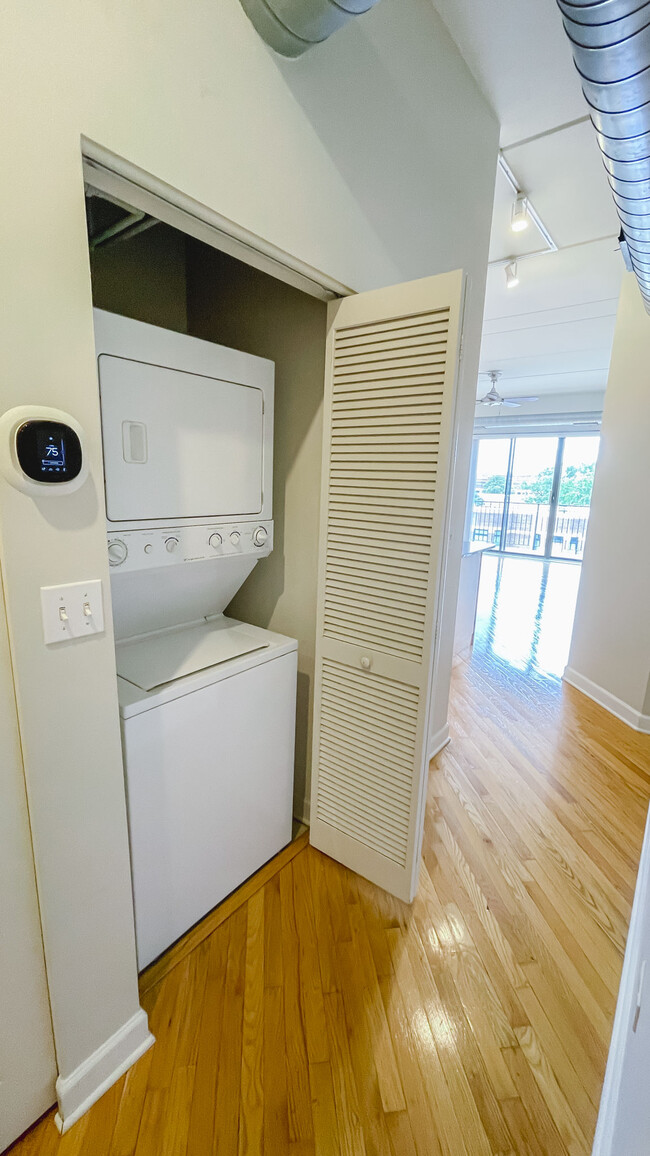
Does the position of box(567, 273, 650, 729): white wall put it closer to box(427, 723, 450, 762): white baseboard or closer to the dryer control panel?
box(427, 723, 450, 762): white baseboard

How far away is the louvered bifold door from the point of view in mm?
1286

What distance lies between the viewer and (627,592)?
115 inches

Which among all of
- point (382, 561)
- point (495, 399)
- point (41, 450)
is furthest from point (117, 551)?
point (495, 399)

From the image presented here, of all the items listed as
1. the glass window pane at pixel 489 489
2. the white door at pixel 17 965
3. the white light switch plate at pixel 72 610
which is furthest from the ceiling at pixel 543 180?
the glass window pane at pixel 489 489

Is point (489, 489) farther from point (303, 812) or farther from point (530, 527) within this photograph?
point (303, 812)

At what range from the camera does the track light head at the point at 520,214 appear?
228cm

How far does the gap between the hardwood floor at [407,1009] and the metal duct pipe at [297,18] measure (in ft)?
7.87

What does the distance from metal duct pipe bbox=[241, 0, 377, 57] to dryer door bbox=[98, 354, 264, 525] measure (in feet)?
2.36

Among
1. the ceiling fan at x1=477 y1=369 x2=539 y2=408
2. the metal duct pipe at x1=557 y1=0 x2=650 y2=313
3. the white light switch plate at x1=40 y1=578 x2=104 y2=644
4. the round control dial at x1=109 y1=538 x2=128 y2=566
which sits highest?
the ceiling fan at x1=477 y1=369 x2=539 y2=408

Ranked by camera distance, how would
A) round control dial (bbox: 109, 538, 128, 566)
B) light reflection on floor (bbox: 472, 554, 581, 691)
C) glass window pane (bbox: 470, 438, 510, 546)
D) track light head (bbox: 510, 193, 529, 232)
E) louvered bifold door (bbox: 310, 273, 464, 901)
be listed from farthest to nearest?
1. glass window pane (bbox: 470, 438, 510, 546)
2. light reflection on floor (bbox: 472, 554, 581, 691)
3. track light head (bbox: 510, 193, 529, 232)
4. louvered bifold door (bbox: 310, 273, 464, 901)
5. round control dial (bbox: 109, 538, 128, 566)

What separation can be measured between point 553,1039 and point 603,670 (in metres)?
2.35

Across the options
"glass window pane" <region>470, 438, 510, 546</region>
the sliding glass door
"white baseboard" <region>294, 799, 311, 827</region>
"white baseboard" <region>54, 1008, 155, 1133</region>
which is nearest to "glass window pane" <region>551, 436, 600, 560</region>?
the sliding glass door

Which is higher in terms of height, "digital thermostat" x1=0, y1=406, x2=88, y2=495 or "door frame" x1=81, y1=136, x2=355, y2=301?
"door frame" x1=81, y1=136, x2=355, y2=301

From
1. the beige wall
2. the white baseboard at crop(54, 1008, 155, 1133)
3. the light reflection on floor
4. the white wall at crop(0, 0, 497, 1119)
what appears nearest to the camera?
the white wall at crop(0, 0, 497, 1119)
